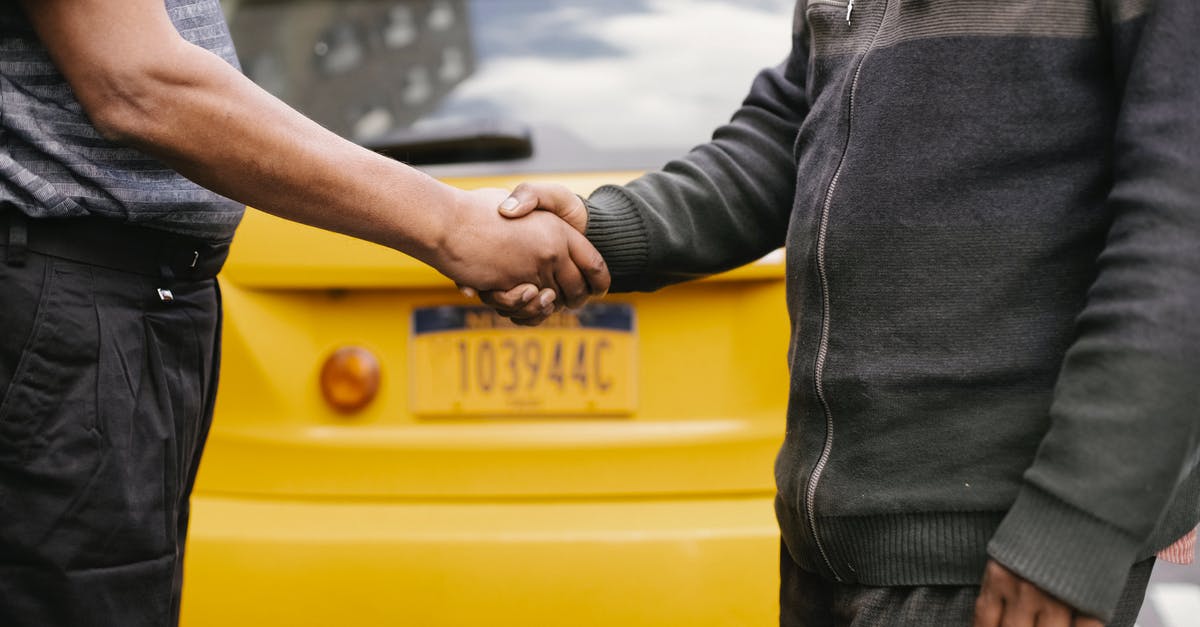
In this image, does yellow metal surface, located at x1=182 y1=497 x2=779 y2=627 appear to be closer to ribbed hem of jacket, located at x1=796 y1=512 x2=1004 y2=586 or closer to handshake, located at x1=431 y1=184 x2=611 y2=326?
handshake, located at x1=431 y1=184 x2=611 y2=326

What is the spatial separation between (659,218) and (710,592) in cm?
77

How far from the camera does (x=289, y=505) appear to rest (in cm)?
259

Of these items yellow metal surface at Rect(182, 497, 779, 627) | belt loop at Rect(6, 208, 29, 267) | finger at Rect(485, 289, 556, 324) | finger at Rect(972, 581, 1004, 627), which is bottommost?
yellow metal surface at Rect(182, 497, 779, 627)

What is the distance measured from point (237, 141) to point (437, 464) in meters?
0.99

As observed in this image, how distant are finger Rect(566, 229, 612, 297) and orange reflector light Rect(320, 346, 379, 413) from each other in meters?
0.59

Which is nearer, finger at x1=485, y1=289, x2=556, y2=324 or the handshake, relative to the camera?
the handshake

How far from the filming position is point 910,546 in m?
1.55

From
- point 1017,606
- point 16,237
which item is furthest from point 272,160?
point 1017,606

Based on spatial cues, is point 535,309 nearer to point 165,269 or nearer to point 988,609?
point 165,269

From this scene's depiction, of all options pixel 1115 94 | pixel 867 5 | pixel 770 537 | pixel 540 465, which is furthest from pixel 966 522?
pixel 540 465

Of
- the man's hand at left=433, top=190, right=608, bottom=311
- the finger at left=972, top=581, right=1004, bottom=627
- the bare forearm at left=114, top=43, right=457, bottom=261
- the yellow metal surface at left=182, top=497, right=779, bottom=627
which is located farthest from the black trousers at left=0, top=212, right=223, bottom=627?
the finger at left=972, top=581, right=1004, bottom=627

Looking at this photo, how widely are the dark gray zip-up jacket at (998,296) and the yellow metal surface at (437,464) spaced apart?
0.80 metres

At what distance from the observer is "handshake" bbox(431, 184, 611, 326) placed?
6.85 feet

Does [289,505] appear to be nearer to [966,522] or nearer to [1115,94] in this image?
[966,522]
